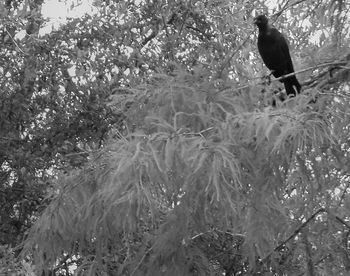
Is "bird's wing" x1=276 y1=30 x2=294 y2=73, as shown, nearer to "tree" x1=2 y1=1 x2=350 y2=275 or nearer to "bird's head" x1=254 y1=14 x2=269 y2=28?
"bird's head" x1=254 y1=14 x2=269 y2=28

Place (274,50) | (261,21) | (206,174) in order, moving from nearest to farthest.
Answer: (206,174) < (274,50) < (261,21)

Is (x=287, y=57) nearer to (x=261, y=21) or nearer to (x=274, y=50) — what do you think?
(x=274, y=50)

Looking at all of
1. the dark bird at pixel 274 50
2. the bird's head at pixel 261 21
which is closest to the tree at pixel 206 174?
the dark bird at pixel 274 50

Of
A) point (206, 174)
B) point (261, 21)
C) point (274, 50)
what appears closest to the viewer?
point (206, 174)

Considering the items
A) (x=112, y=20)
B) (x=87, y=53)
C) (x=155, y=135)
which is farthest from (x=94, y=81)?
(x=155, y=135)

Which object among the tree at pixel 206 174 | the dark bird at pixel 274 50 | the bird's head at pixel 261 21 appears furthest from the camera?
the bird's head at pixel 261 21

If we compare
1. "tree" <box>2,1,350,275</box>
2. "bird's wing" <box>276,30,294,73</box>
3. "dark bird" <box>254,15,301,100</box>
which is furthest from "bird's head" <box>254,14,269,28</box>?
"tree" <box>2,1,350,275</box>

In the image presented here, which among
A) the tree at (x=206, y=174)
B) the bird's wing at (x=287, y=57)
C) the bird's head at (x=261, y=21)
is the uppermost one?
the bird's head at (x=261, y=21)

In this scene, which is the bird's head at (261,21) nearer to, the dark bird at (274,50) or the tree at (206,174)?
the dark bird at (274,50)

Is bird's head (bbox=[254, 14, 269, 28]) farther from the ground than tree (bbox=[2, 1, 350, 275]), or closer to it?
farther from the ground

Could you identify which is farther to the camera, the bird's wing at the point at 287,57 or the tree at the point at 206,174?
the bird's wing at the point at 287,57

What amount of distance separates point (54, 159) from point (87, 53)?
730 millimetres

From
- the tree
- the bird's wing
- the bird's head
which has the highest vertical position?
the bird's head

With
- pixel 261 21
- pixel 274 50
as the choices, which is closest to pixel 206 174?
pixel 274 50
